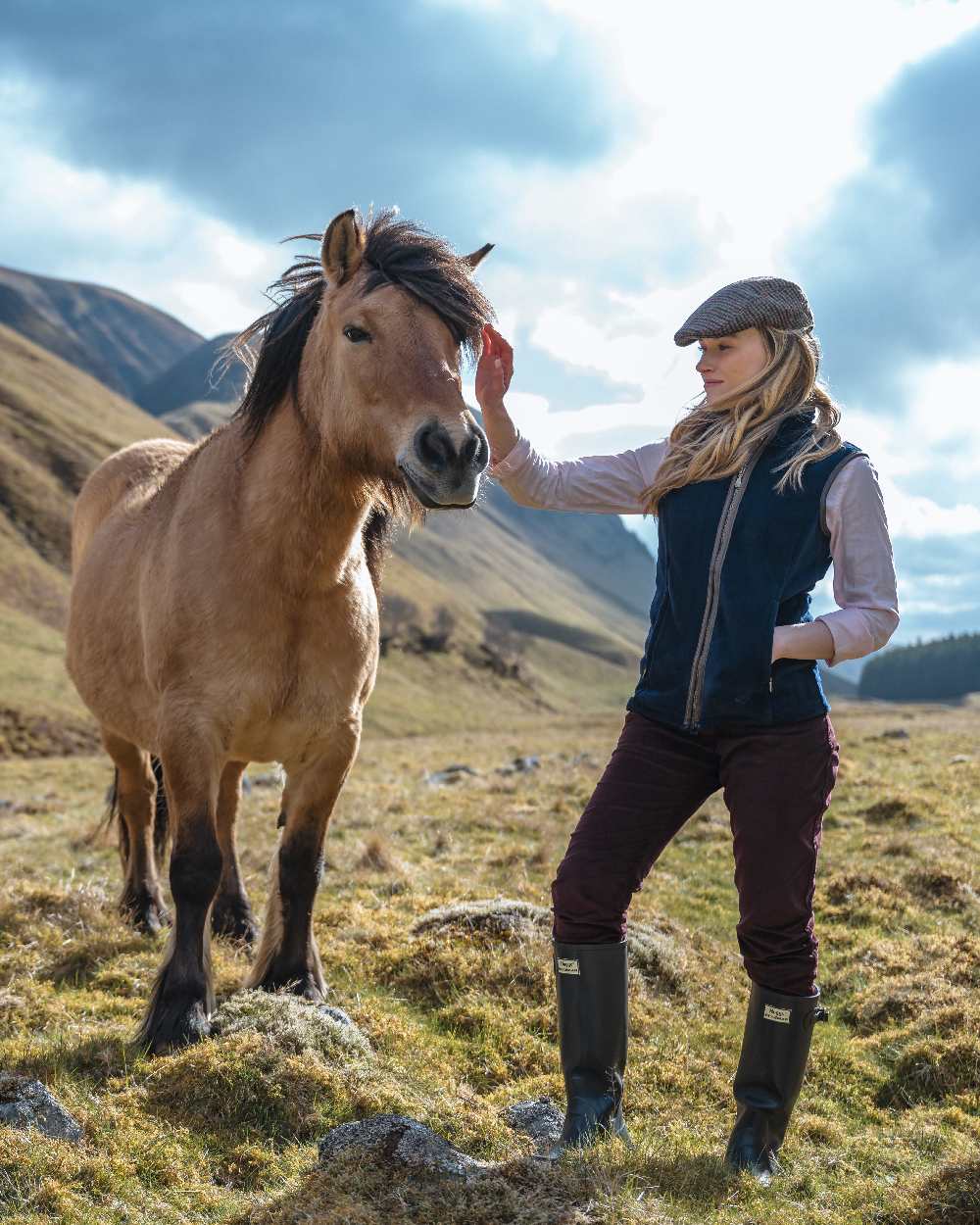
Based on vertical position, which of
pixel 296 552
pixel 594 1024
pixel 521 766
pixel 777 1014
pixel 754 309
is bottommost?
pixel 521 766

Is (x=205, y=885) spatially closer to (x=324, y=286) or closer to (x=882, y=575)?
(x=324, y=286)

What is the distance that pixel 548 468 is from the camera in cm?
437

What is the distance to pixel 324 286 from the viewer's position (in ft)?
17.9

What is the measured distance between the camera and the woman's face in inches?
155

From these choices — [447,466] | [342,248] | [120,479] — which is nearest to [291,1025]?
[447,466]

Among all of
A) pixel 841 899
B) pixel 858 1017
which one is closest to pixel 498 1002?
pixel 858 1017

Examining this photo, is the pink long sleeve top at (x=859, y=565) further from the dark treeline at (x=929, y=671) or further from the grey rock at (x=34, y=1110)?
the dark treeline at (x=929, y=671)

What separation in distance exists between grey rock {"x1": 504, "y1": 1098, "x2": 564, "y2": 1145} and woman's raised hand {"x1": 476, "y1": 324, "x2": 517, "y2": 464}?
2.76 m

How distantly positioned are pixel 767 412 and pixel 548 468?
976mm

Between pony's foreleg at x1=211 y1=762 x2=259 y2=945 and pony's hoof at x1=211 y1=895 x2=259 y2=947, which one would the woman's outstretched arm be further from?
pony's hoof at x1=211 y1=895 x2=259 y2=947

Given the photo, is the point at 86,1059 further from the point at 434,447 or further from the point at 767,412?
the point at 767,412

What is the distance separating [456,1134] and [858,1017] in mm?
2903

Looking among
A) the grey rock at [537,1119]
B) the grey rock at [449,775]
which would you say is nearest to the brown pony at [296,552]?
the grey rock at [537,1119]

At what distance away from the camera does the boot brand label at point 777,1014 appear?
12.7ft
